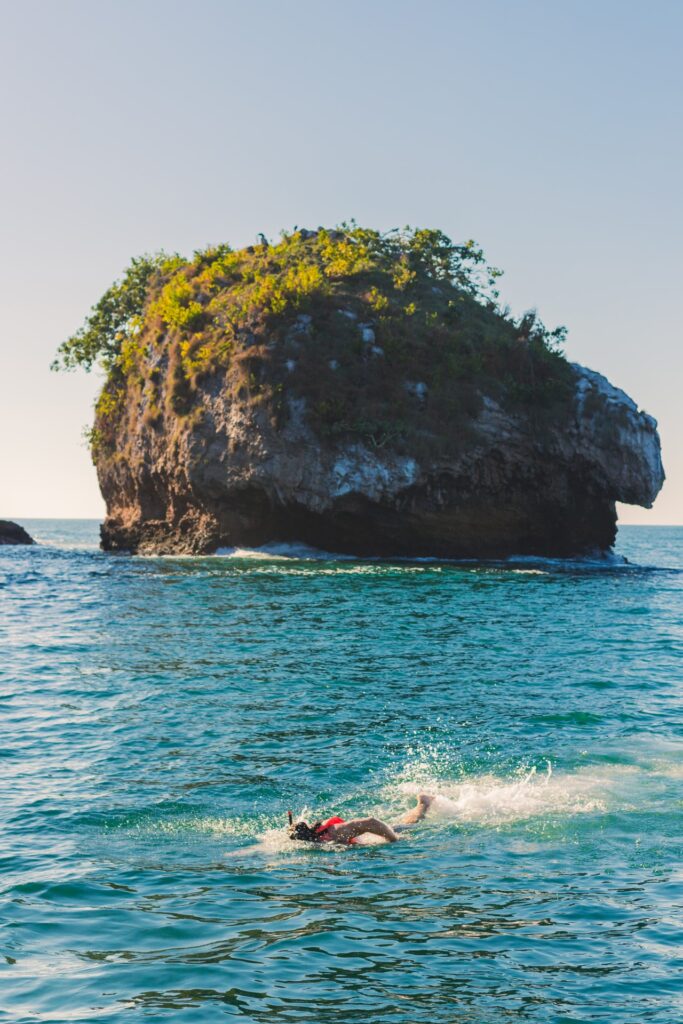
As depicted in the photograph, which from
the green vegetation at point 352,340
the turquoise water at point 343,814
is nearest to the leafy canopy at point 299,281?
the green vegetation at point 352,340

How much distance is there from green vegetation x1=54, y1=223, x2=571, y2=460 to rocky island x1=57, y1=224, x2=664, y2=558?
107mm

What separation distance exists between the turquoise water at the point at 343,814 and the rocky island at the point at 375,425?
1966 centimetres

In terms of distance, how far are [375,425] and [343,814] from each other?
3487 centimetres

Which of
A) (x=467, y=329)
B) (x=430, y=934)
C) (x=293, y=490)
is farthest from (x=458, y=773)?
(x=467, y=329)

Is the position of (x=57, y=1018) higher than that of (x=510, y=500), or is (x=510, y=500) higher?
(x=510, y=500)

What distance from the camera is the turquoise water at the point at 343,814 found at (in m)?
7.84

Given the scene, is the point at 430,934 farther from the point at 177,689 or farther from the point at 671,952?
the point at 177,689

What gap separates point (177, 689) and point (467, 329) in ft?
122

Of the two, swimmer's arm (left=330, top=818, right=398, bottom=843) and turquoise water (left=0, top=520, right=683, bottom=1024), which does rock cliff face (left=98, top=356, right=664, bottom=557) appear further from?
swimmer's arm (left=330, top=818, right=398, bottom=843)

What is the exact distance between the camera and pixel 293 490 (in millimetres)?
45969

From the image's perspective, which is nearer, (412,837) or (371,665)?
(412,837)

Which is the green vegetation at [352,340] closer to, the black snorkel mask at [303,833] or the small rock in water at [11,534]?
the small rock in water at [11,534]

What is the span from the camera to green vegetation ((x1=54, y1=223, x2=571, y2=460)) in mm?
48062

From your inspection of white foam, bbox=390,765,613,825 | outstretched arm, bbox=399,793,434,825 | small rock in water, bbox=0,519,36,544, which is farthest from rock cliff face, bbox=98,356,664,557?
outstretched arm, bbox=399,793,434,825
